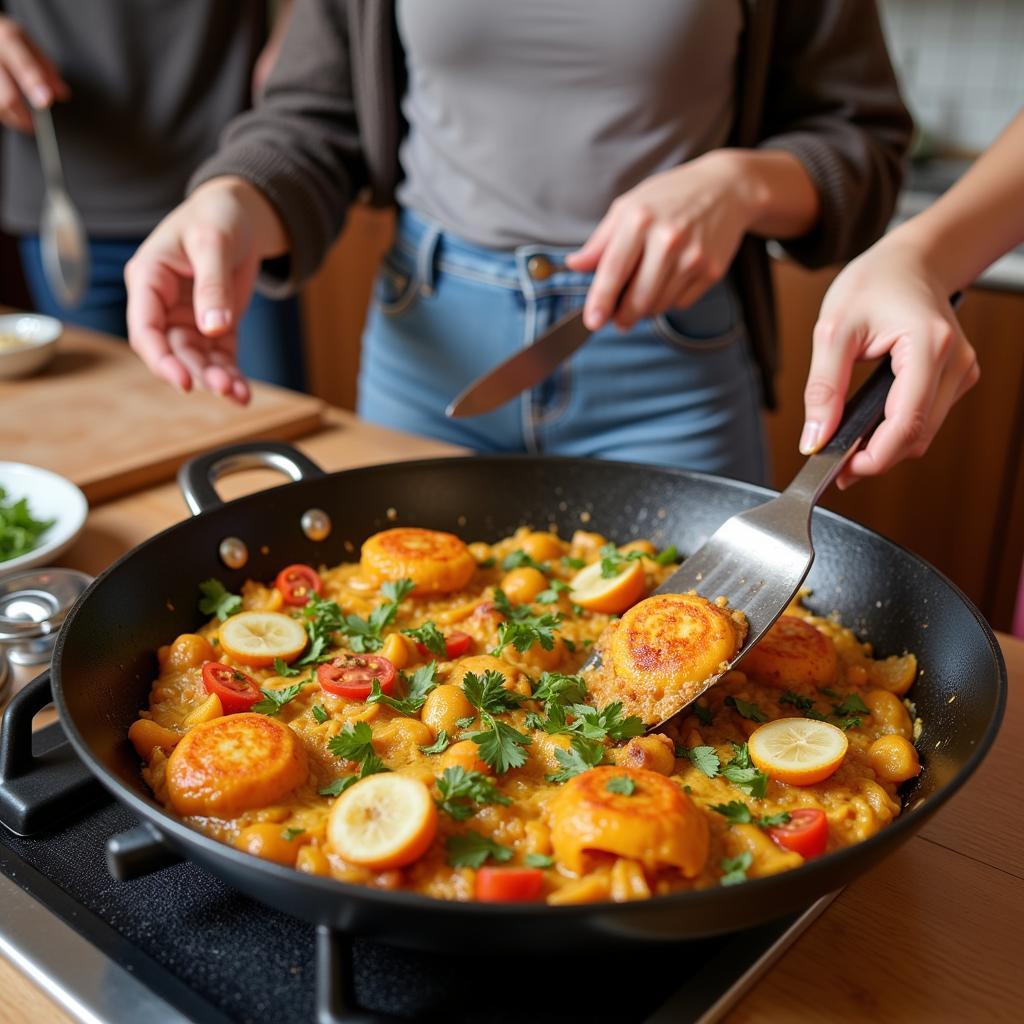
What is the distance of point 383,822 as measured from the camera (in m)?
0.96

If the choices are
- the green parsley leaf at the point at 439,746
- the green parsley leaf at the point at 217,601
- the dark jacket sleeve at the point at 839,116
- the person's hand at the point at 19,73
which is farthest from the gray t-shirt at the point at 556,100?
the green parsley leaf at the point at 439,746

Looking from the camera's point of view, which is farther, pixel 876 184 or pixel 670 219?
pixel 876 184

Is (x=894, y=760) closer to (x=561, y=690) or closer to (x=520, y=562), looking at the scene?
(x=561, y=690)

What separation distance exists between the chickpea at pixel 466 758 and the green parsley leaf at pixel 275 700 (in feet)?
0.74

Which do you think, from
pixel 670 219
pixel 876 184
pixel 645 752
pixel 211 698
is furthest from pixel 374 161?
pixel 645 752

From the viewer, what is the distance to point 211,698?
1.19 meters

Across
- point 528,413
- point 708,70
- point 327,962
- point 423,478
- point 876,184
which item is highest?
point 708,70

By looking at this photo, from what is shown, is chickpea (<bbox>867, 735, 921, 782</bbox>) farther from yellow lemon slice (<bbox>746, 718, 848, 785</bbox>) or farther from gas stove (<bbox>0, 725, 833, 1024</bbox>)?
gas stove (<bbox>0, 725, 833, 1024</bbox>)

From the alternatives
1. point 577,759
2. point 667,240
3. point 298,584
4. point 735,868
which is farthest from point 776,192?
point 735,868

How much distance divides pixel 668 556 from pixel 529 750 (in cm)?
49

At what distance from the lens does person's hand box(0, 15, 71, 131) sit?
8.31ft

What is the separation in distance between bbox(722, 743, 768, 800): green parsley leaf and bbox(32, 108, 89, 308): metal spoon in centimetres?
248

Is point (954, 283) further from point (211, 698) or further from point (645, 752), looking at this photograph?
point (211, 698)

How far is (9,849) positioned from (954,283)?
4.29 ft
